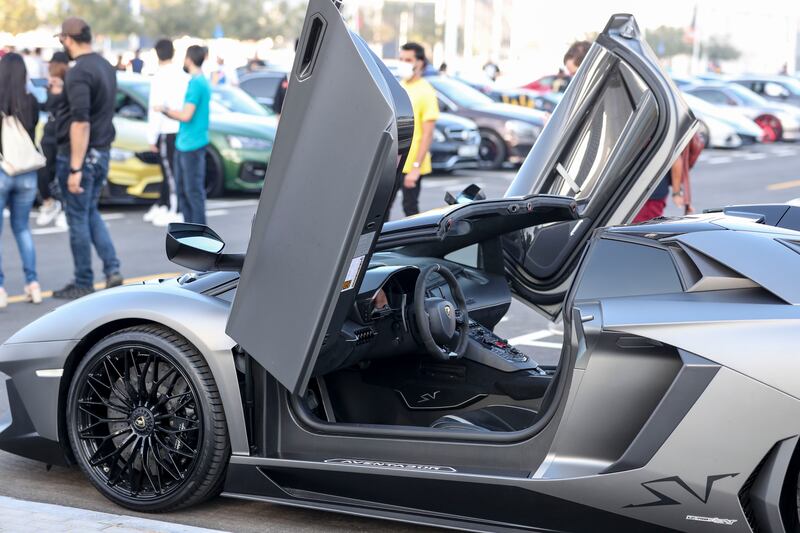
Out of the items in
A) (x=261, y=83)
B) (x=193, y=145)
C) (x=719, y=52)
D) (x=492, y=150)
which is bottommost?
(x=719, y=52)

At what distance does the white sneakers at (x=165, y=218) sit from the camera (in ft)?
42.7

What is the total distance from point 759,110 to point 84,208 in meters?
22.1

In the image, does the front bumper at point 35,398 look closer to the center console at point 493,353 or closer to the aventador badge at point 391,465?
the aventador badge at point 391,465

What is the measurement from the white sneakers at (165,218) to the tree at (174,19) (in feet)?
198

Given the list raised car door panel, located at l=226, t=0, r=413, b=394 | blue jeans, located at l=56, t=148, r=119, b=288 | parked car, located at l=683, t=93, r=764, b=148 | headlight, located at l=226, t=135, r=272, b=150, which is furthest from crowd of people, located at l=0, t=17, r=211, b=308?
parked car, located at l=683, t=93, r=764, b=148

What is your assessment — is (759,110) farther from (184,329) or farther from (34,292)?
(184,329)

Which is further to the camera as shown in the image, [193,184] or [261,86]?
[261,86]

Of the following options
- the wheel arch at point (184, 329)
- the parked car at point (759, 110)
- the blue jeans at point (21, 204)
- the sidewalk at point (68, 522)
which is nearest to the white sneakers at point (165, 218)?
the blue jeans at point (21, 204)

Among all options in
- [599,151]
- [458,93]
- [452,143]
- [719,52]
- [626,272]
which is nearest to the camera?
[626,272]

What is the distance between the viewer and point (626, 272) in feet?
12.4

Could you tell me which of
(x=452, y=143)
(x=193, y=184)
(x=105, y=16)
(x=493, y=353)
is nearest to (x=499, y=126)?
(x=452, y=143)

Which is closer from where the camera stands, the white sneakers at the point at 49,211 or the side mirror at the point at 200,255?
the side mirror at the point at 200,255

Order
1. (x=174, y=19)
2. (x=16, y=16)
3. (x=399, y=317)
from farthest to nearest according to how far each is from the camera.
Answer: (x=174, y=19) < (x=16, y=16) < (x=399, y=317)

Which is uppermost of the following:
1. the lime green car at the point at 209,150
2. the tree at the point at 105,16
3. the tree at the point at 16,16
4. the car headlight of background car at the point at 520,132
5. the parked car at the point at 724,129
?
the lime green car at the point at 209,150
